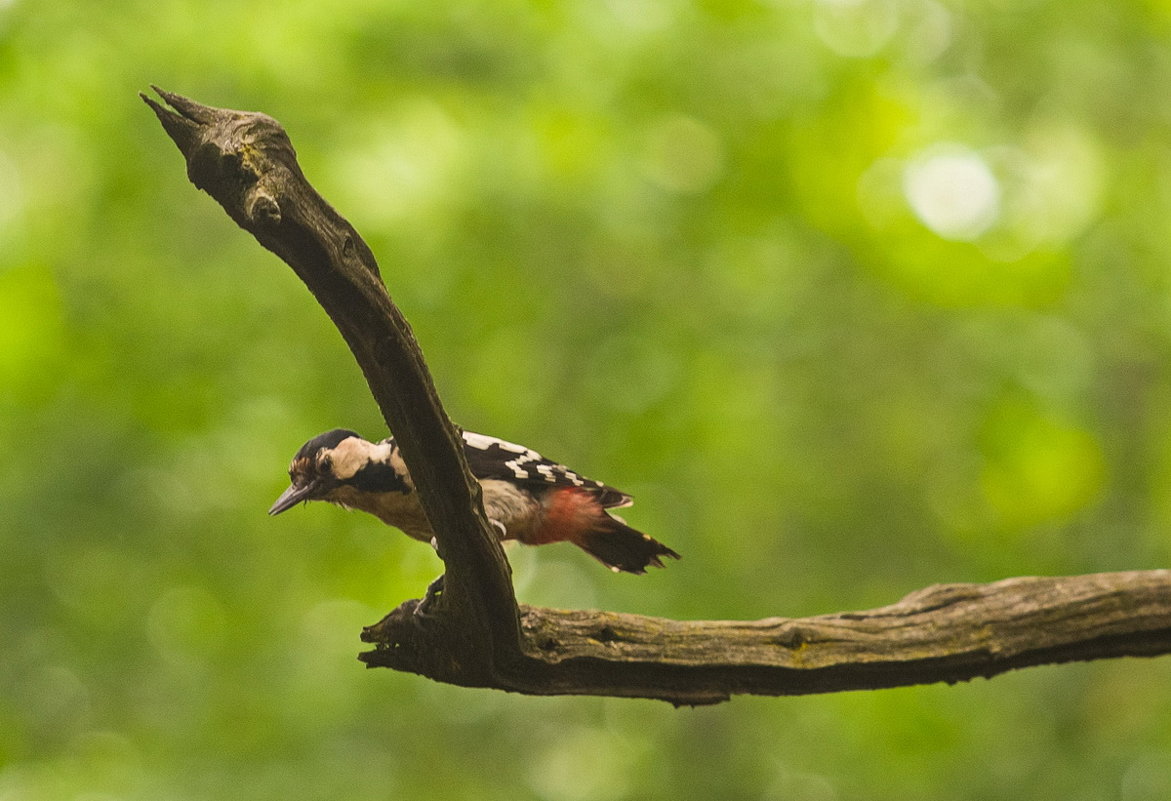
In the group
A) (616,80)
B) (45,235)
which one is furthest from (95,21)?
(616,80)

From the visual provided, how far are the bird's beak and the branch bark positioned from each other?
2.13ft

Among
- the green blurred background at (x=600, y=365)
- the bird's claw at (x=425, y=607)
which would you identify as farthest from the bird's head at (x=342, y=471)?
the green blurred background at (x=600, y=365)

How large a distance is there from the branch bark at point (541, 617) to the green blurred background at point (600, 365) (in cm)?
219

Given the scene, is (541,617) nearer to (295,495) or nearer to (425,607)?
(425,607)

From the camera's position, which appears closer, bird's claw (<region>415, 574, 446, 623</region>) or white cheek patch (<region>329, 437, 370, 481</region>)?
bird's claw (<region>415, 574, 446, 623</region>)

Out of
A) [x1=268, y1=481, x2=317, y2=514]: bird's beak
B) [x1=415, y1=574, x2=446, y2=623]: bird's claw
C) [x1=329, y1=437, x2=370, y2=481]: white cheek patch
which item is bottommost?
[x1=415, y1=574, x2=446, y2=623]: bird's claw

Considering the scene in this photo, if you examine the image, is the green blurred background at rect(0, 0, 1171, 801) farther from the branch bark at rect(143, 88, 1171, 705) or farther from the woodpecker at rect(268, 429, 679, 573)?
the branch bark at rect(143, 88, 1171, 705)

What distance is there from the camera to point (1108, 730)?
6.70m

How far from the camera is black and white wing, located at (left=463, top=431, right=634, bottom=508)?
147 inches

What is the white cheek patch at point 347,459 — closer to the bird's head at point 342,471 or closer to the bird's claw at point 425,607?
the bird's head at point 342,471

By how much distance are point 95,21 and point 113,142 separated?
622 mm

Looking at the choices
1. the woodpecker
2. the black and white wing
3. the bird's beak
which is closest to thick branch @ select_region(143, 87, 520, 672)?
the woodpecker

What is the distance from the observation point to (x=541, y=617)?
3.10 meters

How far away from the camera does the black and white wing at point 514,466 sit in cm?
374
